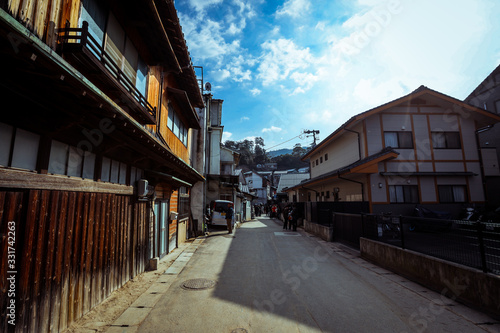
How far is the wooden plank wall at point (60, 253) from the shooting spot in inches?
114

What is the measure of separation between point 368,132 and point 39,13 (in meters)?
15.5

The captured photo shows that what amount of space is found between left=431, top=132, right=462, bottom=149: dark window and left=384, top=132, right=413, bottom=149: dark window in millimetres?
1699

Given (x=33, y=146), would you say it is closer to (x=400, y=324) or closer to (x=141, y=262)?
(x=141, y=262)

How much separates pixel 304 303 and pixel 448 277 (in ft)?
11.0

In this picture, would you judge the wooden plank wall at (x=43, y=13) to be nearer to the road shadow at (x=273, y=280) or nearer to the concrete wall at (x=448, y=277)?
the road shadow at (x=273, y=280)

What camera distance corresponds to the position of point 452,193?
14180 mm

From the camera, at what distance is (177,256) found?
29.8ft

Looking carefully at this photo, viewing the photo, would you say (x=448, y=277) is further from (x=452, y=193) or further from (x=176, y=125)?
(x=452, y=193)

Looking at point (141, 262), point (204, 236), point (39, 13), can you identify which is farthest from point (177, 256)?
point (39, 13)

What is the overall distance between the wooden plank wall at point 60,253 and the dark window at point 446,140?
714 inches

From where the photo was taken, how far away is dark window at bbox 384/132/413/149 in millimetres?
14625

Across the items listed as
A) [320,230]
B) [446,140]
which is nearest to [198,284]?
[320,230]

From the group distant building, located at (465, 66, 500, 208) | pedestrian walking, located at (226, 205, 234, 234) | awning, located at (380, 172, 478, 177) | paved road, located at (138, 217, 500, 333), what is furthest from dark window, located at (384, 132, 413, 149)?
pedestrian walking, located at (226, 205, 234, 234)

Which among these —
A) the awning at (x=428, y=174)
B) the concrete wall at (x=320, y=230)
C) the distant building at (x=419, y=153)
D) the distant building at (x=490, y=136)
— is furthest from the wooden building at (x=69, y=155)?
the distant building at (x=490, y=136)
